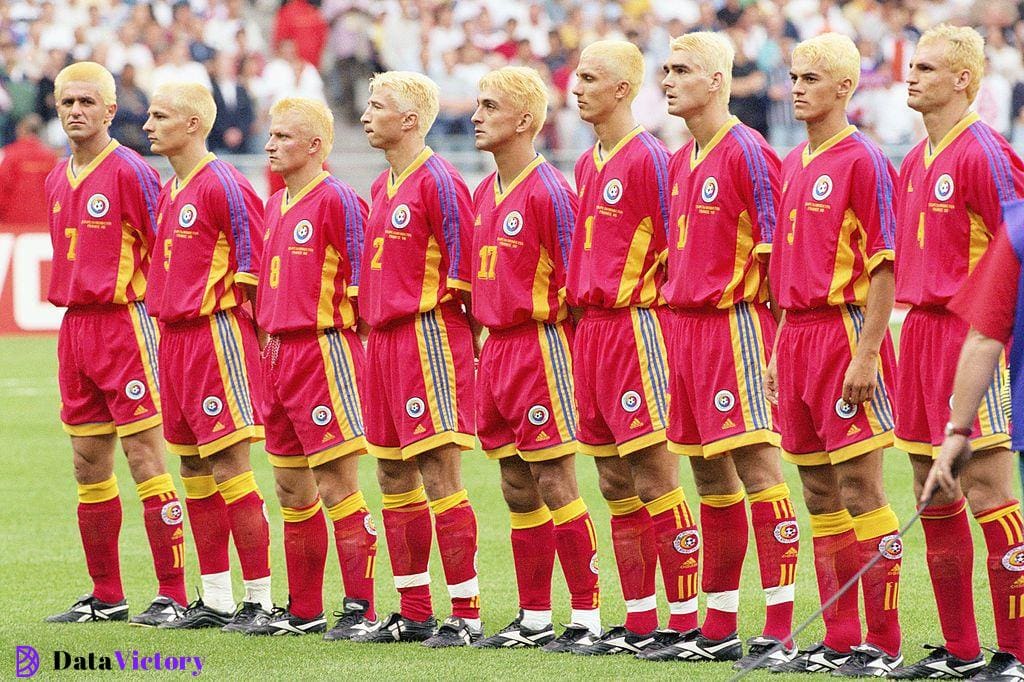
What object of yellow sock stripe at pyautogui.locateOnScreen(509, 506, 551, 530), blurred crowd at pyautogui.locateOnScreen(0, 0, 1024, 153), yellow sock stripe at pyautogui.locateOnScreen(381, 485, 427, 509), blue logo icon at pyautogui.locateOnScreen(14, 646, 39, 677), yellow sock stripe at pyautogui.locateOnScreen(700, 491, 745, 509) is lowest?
blue logo icon at pyautogui.locateOnScreen(14, 646, 39, 677)

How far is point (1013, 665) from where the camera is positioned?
6359 mm

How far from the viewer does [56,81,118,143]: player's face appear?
8.25 meters

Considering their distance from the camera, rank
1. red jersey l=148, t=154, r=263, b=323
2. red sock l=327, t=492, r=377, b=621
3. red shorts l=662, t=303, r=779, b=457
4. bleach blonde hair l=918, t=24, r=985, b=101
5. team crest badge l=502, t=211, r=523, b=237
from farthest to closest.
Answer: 1. red jersey l=148, t=154, r=263, b=323
2. red sock l=327, t=492, r=377, b=621
3. team crest badge l=502, t=211, r=523, b=237
4. red shorts l=662, t=303, r=779, b=457
5. bleach blonde hair l=918, t=24, r=985, b=101

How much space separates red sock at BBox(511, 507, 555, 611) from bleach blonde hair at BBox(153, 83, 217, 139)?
7.62 feet

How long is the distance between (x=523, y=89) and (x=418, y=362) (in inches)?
48.2

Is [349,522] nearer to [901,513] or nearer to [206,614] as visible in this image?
[206,614]

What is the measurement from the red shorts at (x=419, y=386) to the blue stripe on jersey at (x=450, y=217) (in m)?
0.23

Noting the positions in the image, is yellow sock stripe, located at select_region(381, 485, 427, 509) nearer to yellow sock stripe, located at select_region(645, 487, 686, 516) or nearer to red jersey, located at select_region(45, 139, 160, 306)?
yellow sock stripe, located at select_region(645, 487, 686, 516)

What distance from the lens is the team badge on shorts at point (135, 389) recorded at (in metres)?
8.12

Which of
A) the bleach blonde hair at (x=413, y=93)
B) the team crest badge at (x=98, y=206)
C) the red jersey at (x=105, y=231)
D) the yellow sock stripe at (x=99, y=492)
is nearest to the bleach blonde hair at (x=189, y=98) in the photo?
the red jersey at (x=105, y=231)

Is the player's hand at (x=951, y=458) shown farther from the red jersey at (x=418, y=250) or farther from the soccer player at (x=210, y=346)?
the soccer player at (x=210, y=346)

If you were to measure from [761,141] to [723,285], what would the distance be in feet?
2.02

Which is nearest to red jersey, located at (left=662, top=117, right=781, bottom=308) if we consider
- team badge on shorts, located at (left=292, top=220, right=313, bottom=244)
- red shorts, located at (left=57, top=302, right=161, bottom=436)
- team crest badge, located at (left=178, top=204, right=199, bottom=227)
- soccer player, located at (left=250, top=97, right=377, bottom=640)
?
soccer player, located at (left=250, top=97, right=377, bottom=640)

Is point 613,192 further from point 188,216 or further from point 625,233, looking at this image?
point 188,216
